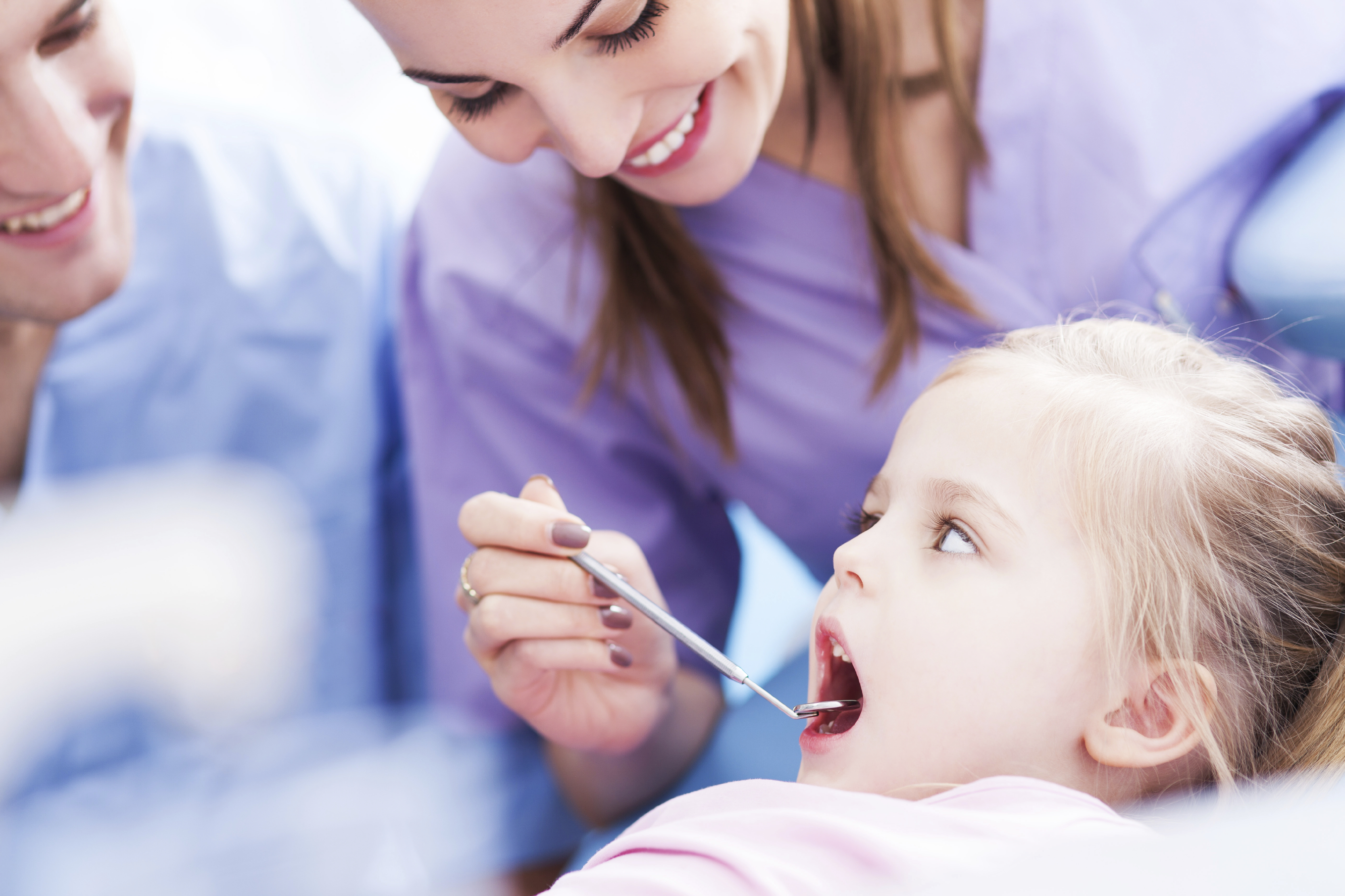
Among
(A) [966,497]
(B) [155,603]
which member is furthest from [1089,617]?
(B) [155,603]

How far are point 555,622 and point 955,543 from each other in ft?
0.95

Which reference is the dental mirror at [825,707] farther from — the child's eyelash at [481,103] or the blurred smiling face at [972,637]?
the child's eyelash at [481,103]

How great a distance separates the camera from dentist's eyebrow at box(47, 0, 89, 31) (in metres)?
0.75

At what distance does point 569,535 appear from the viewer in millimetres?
730

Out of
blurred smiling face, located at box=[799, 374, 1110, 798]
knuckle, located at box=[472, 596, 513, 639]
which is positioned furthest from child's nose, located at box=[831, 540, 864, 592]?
knuckle, located at box=[472, 596, 513, 639]

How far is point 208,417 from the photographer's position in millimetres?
1135

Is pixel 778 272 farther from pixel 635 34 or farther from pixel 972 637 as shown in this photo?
pixel 972 637

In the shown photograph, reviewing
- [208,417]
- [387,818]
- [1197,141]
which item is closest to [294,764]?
[387,818]

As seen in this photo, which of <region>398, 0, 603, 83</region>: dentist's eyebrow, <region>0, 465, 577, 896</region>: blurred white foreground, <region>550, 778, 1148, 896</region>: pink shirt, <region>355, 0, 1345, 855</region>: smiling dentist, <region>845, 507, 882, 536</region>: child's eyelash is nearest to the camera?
<region>550, 778, 1148, 896</region>: pink shirt

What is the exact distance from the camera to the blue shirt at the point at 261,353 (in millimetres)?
1094

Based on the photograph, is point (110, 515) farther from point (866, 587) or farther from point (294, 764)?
point (866, 587)

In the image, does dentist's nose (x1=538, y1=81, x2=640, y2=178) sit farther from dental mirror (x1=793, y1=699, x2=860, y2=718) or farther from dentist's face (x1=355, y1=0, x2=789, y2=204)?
dental mirror (x1=793, y1=699, x2=860, y2=718)

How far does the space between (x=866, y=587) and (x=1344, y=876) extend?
1.00 feet

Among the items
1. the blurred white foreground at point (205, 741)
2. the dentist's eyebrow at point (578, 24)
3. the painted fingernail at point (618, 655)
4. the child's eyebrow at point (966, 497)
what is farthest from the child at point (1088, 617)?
the blurred white foreground at point (205, 741)
